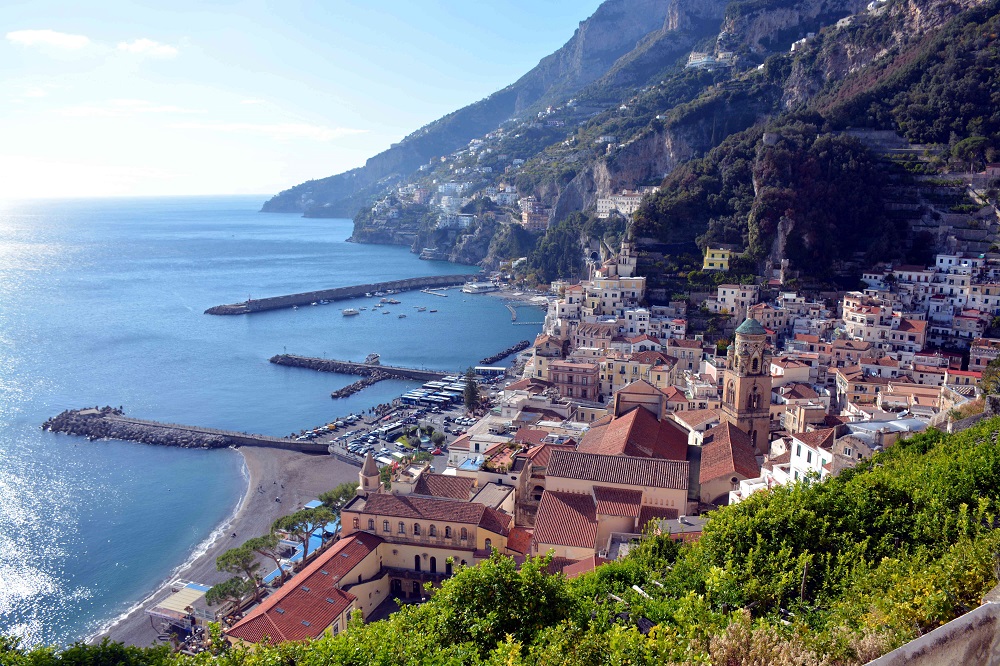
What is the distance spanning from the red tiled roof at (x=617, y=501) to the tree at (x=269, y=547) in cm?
1077

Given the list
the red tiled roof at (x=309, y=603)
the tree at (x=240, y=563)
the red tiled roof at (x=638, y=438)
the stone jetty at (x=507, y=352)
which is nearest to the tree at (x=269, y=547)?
the tree at (x=240, y=563)

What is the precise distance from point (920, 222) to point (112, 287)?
317 ft

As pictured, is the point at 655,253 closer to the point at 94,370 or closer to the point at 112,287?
the point at 94,370

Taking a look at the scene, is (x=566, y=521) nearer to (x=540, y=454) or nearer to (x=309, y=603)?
(x=540, y=454)

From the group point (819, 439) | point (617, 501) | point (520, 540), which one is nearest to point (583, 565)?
point (617, 501)

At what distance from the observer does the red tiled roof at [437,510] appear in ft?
68.3

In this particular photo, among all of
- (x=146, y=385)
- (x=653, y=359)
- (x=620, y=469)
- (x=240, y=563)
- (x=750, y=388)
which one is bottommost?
(x=146, y=385)

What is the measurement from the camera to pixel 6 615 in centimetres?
2369

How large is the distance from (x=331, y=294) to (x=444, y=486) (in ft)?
225

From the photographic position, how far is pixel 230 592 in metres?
21.8

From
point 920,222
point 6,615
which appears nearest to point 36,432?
point 6,615

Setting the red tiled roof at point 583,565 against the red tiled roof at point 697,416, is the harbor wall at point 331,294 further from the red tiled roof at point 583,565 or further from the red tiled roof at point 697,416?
the red tiled roof at point 583,565

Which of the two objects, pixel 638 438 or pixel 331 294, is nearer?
pixel 638 438

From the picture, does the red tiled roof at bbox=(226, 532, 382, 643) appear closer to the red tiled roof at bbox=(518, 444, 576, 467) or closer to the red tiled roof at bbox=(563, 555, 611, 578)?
the red tiled roof at bbox=(563, 555, 611, 578)
